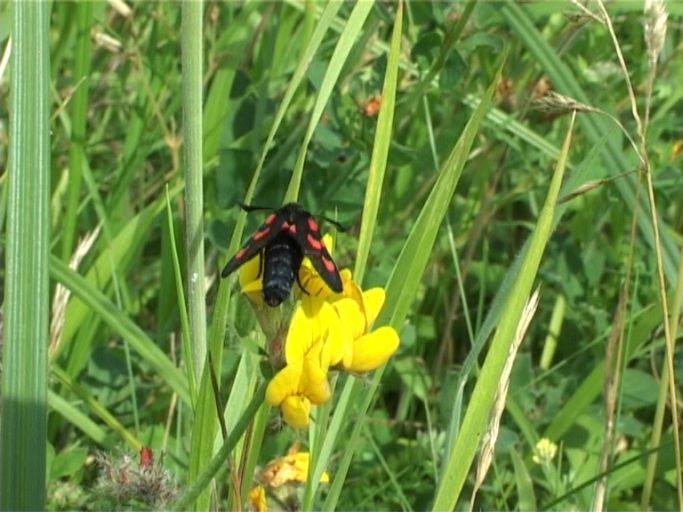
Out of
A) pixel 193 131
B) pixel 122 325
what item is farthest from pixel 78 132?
pixel 193 131

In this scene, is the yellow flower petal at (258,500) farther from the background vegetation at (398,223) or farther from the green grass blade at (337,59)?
the green grass blade at (337,59)

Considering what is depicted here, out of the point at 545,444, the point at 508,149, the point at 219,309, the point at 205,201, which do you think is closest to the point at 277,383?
the point at 219,309

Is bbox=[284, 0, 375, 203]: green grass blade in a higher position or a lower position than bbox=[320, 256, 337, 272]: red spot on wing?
higher

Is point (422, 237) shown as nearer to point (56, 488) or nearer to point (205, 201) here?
point (56, 488)

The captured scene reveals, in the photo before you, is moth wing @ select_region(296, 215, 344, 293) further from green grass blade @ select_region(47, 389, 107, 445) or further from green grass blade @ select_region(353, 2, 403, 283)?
green grass blade @ select_region(47, 389, 107, 445)

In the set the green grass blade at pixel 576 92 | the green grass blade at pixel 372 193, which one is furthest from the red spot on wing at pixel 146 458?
the green grass blade at pixel 576 92

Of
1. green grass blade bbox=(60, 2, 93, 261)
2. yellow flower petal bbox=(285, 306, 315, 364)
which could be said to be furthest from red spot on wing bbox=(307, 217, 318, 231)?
green grass blade bbox=(60, 2, 93, 261)
